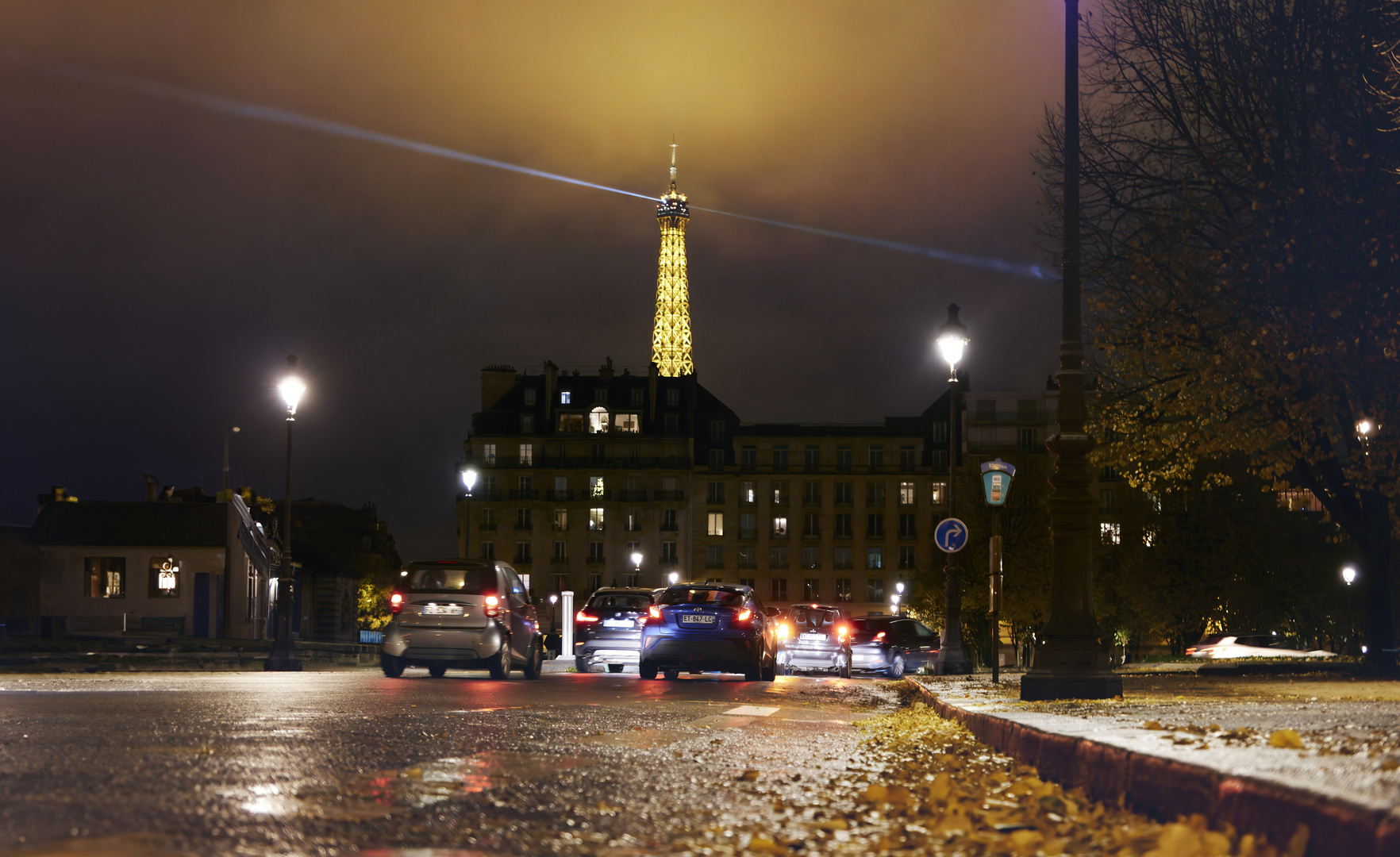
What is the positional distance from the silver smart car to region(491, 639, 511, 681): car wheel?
11 millimetres

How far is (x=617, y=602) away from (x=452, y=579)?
25.6ft

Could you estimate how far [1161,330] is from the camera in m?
20.9

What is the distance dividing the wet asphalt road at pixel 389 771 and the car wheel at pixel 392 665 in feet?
18.7

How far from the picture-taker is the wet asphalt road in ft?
18.4

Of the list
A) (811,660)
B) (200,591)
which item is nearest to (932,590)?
(811,660)

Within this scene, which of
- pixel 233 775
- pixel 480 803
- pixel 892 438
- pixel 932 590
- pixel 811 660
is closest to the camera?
pixel 480 803

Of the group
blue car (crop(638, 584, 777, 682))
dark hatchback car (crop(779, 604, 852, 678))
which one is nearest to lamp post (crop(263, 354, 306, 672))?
blue car (crop(638, 584, 777, 682))

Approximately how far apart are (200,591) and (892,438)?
6469 centimetres

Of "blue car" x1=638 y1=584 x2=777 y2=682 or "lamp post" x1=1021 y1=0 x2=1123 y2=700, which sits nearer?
"lamp post" x1=1021 y1=0 x2=1123 y2=700

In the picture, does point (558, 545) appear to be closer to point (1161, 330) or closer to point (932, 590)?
point (932, 590)

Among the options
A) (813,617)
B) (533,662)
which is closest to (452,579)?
(533,662)

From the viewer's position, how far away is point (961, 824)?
5.92m

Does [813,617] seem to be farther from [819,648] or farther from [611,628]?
[611,628]

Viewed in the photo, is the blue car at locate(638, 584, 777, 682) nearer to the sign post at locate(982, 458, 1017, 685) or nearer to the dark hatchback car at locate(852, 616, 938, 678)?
the sign post at locate(982, 458, 1017, 685)
